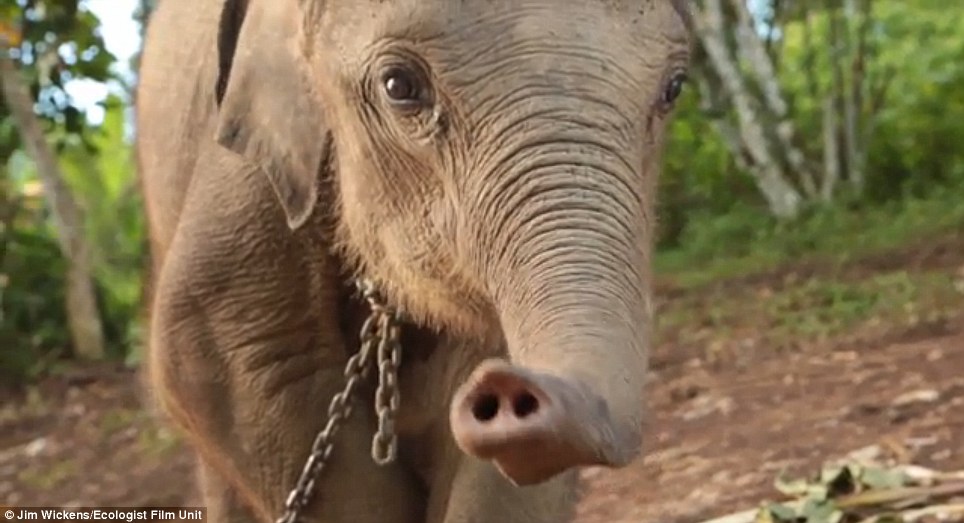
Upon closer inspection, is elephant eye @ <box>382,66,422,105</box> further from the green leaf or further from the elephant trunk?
the green leaf

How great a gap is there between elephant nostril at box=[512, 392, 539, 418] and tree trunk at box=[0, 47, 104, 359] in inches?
278

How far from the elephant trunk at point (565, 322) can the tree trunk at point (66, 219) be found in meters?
6.64

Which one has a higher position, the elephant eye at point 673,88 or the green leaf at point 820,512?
the elephant eye at point 673,88

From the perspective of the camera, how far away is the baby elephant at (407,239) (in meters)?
2.35

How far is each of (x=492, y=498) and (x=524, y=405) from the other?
5.44 feet

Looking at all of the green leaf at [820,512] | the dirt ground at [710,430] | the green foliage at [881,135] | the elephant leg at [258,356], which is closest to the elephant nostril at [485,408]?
the elephant leg at [258,356]

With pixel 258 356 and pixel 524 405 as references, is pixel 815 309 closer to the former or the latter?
pixel 258 356

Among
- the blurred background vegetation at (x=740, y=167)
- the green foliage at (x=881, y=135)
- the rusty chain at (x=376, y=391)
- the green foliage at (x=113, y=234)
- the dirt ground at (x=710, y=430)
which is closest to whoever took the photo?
the rusty chain at (x=376, y=391)

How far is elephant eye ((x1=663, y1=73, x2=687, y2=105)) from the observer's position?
2.75m

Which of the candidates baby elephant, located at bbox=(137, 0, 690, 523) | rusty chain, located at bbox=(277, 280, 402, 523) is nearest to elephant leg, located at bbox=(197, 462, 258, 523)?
baby elephant, located at bbox=(137, 0, 690, 523)

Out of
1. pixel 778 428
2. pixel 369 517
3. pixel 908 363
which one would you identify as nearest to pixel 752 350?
pixel 908 363

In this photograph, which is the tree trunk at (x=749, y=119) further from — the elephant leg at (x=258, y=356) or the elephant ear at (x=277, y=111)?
the elephant ear at (x=277, y=111)

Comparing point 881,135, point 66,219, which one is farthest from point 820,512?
point 881,135

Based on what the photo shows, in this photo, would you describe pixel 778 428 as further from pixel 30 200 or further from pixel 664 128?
pixel 30 200
